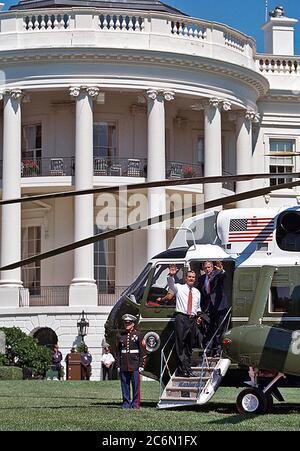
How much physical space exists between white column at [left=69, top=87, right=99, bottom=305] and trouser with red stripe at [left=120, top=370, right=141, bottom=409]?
25453mm

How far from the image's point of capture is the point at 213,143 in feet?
152

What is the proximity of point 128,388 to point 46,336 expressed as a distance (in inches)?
1042

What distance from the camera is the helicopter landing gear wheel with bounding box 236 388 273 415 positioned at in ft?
56.3

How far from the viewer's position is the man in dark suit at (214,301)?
18797 millimetres

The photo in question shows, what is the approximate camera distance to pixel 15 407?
61.5 ft

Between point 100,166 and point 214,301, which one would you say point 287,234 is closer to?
point 214,301

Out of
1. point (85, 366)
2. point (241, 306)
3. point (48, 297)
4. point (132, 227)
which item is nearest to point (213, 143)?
point (48, 297)

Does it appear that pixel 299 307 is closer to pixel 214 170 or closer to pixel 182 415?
pixel 182 415

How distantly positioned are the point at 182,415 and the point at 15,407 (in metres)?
3.05

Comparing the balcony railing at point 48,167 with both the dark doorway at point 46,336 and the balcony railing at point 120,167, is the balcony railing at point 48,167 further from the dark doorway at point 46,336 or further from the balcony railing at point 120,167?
the dark doorway at point 46,336

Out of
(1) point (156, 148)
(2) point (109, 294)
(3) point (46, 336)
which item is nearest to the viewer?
(3) point (46, 336)

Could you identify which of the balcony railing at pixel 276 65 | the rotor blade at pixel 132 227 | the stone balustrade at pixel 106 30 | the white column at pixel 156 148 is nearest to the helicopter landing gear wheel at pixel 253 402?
the rotor blade at pixel 132 227

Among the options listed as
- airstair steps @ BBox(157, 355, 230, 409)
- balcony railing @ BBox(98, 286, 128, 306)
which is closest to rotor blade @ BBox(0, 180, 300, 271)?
airstair steps @ BBox(157, 355, 230, 409)
